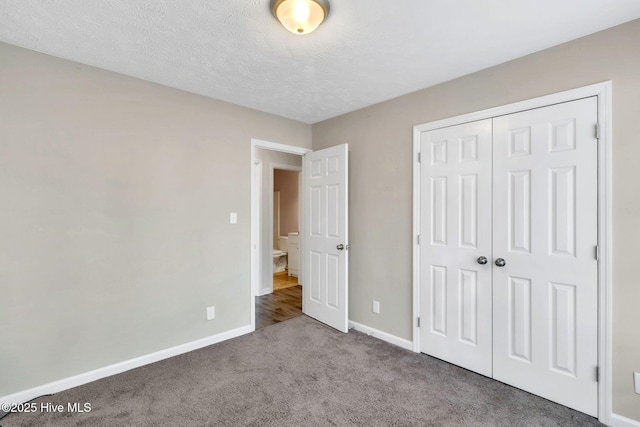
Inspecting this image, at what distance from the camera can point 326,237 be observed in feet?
11.3

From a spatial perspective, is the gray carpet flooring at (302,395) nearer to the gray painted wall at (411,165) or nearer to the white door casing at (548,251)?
the white door casing at (548,251)

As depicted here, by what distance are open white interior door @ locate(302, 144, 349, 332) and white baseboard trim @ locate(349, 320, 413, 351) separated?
0.59ft

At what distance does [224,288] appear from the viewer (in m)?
3.05

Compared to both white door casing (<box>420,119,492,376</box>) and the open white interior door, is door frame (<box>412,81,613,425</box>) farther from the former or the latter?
the open white interior door

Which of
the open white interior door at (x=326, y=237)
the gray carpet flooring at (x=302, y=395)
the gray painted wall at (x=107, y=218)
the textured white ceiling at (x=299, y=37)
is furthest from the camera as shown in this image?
the open white interior door at (x=326, y=237)

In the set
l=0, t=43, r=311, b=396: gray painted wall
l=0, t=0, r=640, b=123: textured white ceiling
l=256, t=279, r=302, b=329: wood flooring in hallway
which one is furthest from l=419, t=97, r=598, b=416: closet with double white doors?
l=0, t=43, r=311, b=396: gray painted wall

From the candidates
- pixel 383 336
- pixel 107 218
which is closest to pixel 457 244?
pixel 383 336

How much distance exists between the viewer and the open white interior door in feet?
10.6

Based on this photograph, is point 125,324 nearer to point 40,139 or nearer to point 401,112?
point 40,139

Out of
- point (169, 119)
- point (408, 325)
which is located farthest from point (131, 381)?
point (408, 325)

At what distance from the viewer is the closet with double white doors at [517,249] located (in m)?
1.94

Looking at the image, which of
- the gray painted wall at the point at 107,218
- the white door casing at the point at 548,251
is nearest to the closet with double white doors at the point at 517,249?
the white door casing at the point at 548,251

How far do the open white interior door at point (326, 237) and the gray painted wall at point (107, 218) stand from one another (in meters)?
0.86

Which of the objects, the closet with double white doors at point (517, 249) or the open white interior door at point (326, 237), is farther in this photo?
the open white interior door at point (326, 237)
